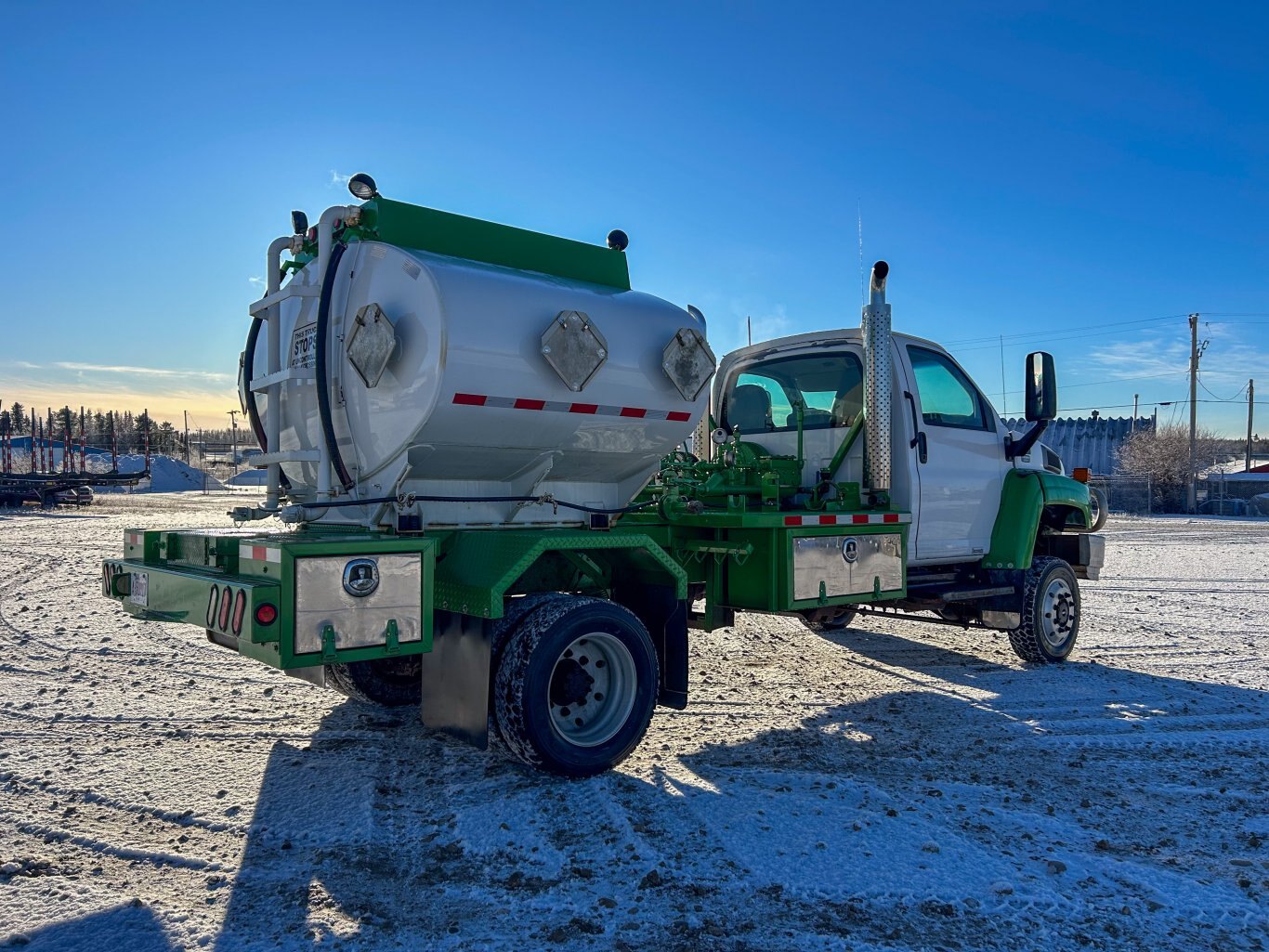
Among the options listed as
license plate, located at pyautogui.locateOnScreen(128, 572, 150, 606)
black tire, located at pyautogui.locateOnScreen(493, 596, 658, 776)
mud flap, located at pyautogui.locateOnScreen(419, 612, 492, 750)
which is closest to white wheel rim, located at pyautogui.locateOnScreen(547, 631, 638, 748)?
black tire, located at pyautogui.locateOnScreen(493, 596, 658, 776)

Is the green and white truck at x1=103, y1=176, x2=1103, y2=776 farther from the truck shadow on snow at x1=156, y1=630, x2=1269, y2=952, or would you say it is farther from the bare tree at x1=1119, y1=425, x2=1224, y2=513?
the bare tree at x1=1119, y1=425, x2=1224, y2=513

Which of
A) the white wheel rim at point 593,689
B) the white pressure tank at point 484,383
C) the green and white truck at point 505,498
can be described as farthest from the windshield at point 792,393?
the white wheel rim at point 593,689

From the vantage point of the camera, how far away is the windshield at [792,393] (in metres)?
7.57

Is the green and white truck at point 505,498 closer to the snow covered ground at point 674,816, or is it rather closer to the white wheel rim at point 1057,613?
the snow covered ground at point 674,816

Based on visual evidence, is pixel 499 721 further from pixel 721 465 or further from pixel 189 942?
pixel 721 465

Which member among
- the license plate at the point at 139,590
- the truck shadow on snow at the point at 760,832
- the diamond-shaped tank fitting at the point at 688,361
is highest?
the diamond-shaped tank fitting at the point at 688,361

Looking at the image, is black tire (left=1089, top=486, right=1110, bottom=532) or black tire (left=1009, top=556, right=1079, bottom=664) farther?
black tire (left=1089, top=486, right=1110, bottom=532)

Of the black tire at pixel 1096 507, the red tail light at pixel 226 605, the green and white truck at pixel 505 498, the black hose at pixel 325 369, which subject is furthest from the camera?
the black tire at pixel 1096 507

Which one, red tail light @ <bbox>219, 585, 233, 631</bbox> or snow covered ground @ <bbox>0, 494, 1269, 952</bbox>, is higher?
red tail light @ <bbox>219, 585, 233, 631</bbox>

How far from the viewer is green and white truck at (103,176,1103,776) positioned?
4.71 meters

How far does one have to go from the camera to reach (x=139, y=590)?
546cm

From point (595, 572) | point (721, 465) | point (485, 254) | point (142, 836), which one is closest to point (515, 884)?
point (142, 836)

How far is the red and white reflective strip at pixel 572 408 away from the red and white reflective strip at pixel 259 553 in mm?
1202

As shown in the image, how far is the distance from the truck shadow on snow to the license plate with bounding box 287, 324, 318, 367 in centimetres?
229
